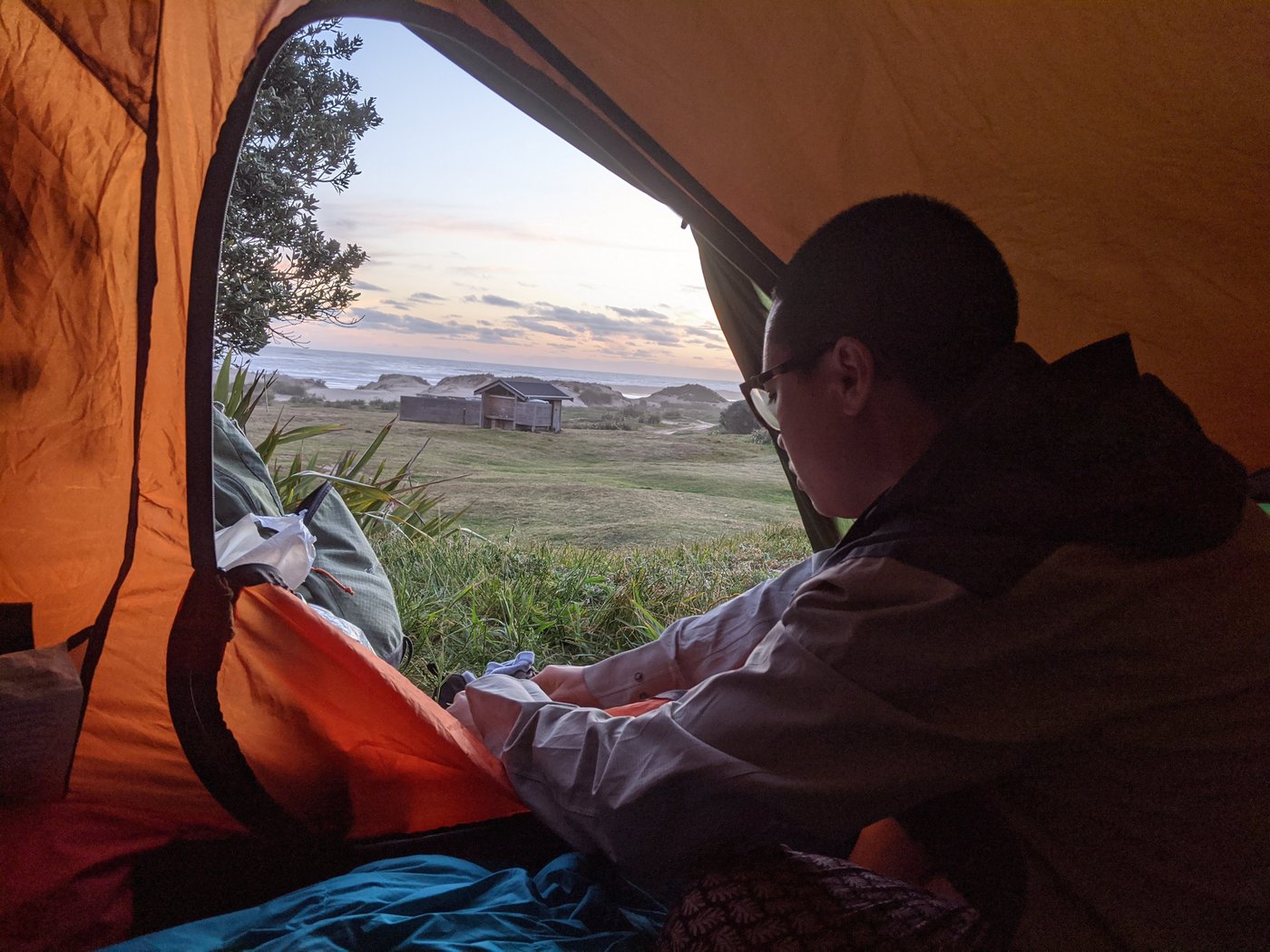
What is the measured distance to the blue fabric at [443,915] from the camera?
1.04 m

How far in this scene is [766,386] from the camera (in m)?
1.18

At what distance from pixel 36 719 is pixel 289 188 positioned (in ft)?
8.90

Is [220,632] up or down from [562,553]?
up

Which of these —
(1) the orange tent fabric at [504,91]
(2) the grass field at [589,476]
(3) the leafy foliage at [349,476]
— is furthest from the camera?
(2) the grass field at [589,476]

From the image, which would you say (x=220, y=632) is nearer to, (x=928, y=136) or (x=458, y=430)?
(x=928, y=136)

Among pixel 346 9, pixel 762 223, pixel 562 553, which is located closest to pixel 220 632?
pixel 346 9

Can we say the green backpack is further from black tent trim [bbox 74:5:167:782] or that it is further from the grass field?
the grass field

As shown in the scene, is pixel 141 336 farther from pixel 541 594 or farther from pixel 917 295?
pixel 541 594

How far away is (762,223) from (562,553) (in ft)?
7.27

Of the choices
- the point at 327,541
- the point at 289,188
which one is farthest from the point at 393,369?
the point at 327,541

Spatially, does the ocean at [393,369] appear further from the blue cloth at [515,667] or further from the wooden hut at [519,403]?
the blue cloth at [515,667]

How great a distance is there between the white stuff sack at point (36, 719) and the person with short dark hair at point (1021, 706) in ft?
2.66

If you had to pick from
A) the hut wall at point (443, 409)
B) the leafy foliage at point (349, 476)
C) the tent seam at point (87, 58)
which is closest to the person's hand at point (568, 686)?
the tent seam at point (87, 58)

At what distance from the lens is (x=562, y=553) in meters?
3.69
